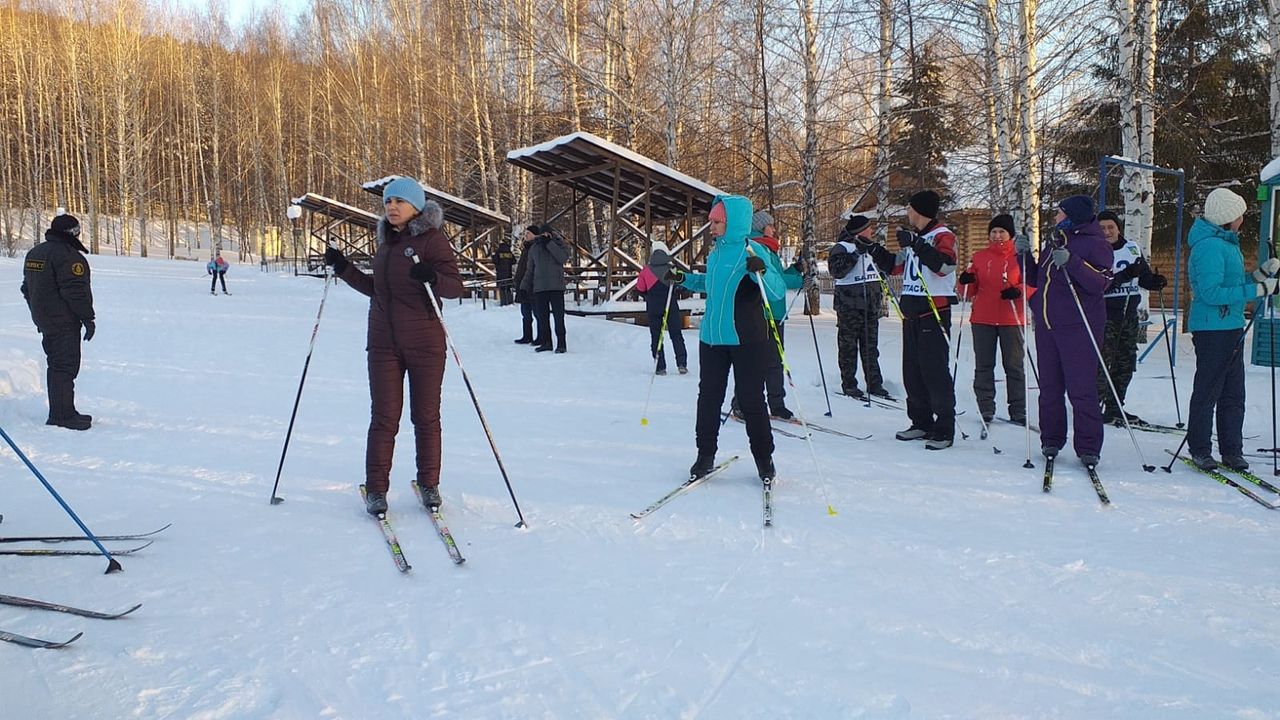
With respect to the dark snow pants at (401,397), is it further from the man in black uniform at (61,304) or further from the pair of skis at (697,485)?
the man in black uniform at (61,304)

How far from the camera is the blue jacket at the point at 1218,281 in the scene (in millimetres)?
5047

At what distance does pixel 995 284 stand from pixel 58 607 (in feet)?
20.7

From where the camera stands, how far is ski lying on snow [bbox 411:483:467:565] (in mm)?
3691

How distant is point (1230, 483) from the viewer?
189 inches

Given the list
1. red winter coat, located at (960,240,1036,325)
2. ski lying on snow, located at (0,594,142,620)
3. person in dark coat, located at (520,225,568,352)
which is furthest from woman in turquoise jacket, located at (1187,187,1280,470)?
person in dark coat, located at (520,225,568,352)

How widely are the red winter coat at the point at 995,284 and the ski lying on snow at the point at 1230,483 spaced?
166cm

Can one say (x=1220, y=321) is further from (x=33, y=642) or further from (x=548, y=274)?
(x=548, y=274)

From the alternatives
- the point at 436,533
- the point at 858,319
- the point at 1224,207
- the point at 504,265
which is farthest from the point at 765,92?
the point at 436,533

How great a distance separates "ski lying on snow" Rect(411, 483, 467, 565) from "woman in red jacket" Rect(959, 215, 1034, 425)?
4.35 metres

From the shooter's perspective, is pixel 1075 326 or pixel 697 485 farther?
pixel 1075 326

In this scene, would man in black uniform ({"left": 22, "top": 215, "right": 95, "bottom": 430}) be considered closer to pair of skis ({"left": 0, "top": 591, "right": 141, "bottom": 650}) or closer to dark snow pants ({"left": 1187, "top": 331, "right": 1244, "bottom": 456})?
pair of skis ({"left": 0, "top": 591, "right": 141, "bottom": 650})

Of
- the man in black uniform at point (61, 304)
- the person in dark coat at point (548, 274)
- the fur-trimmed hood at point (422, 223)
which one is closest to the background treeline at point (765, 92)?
the person in dark coat at point (548, 274)

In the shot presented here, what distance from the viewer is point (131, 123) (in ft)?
138

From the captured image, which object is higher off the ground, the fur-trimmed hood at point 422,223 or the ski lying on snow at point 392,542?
the fur-trimmed hood at point 422,223
